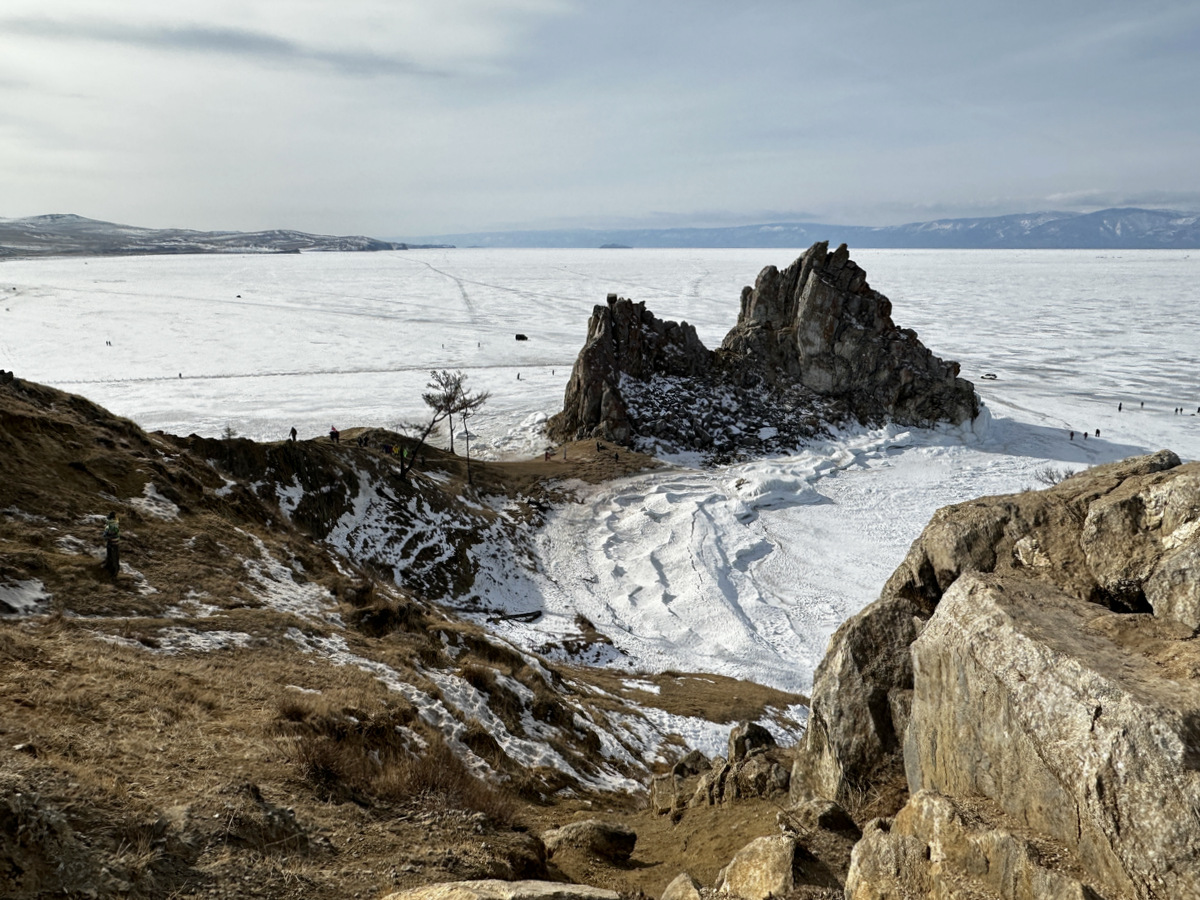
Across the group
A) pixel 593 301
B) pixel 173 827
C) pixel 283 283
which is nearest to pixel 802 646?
pixel 173 827

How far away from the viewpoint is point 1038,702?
26.1 feet

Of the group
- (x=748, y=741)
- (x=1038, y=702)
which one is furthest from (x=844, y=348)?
(x=1038, y=702)

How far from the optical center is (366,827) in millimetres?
9867

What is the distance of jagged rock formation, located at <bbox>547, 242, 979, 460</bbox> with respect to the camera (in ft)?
197

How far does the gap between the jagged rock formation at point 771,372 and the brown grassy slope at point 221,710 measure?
34643mm

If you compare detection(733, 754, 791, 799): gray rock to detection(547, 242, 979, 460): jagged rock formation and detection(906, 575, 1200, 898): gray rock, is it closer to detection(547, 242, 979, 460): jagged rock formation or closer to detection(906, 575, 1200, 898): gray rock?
detection(906, 575, 1200, 898): gray rock

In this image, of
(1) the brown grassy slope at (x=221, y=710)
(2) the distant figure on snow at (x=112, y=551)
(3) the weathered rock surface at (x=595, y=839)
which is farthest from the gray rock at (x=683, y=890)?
(2) the distant figure on snow at (x=112, y=551)

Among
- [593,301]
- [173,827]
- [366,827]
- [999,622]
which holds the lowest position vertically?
[366,827]

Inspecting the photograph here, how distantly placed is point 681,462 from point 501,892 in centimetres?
4934

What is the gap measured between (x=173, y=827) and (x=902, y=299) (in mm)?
163853

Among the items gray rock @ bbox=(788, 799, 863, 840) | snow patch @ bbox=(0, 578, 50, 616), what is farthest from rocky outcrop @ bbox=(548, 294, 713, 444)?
gray rock @ bbox=(788, 799, 863, 840)

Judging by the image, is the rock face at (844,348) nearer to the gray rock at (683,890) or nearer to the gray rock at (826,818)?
the gray rock at (826,818)

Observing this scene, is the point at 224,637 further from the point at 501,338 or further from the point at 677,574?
the point at 501,338

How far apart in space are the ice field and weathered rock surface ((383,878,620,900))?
2162 centimetres
